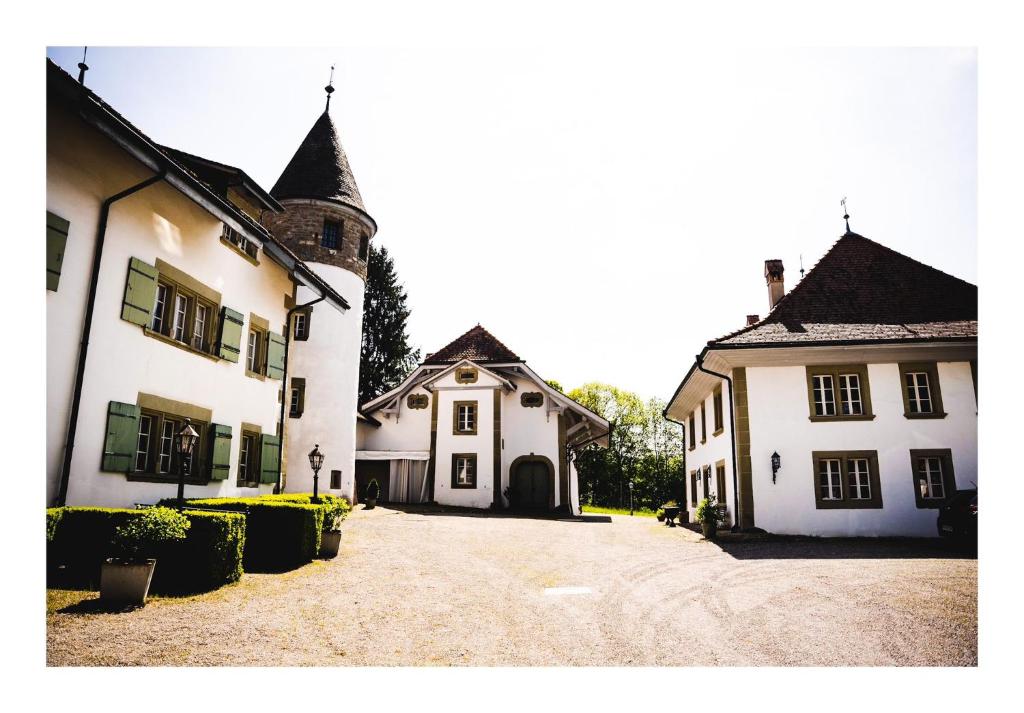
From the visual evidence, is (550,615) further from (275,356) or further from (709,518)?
(709,518)

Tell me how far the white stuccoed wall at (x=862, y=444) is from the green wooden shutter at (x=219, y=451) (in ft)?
37.3

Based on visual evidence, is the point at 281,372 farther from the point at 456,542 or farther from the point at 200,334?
the point at 456,542

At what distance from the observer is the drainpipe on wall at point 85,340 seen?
7.37 metres

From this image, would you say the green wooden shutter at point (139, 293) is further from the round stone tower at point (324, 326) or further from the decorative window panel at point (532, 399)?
the decorative window panel at point (532, 399)

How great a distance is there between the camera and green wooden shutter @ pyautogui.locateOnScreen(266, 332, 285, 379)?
12195 mm

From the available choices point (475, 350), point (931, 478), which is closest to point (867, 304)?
point (931, 478)

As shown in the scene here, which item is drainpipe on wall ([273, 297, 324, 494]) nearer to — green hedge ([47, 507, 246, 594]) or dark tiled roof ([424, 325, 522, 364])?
green hedge ([47, 507, 246, 594])

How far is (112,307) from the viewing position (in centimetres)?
803

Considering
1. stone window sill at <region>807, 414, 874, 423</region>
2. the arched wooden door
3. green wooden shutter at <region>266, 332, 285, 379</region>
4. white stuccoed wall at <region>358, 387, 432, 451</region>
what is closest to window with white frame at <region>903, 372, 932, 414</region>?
stone window sill at <region>807, 414, 874, 423</region>

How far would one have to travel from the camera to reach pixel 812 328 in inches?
584
